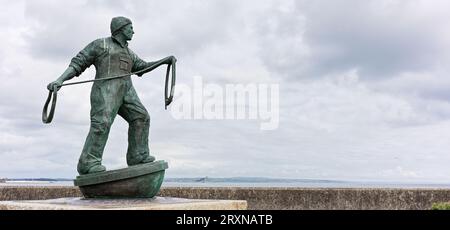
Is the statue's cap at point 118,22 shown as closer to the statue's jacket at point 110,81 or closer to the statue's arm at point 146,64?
the statue's jacket at point 110,81

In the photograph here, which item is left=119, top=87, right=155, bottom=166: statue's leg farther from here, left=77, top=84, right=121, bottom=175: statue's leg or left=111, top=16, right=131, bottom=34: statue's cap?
left=111, top=16, right=131, bottom=34: statue's cap

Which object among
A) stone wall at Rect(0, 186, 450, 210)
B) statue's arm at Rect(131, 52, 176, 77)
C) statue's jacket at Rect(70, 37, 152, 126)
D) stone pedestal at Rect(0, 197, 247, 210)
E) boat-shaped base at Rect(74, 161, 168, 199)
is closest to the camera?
stone pedestal at Rect(0, 197, 247, 210)

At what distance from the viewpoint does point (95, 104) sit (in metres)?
7.64

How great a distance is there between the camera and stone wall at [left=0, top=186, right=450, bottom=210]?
12016 millimetres

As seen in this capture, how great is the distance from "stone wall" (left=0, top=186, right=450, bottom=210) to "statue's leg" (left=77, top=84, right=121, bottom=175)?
183 inches

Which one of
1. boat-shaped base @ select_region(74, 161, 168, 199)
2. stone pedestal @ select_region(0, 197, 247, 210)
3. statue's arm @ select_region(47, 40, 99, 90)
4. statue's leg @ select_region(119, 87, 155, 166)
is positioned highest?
statue's arm @ select_region(47, 40, 99, 90)

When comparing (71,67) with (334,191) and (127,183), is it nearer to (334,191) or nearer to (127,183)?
(127,183)

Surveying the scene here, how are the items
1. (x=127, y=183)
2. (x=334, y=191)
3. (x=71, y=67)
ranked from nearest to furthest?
1. (x=127, y=183)
2. (x=71, y=67)
3. (x=334, y=191)

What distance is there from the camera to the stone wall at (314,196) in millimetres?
12016

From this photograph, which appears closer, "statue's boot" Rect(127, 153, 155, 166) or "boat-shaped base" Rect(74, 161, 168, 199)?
"boat-shaped base" Rect(74, 161, 168, 199)

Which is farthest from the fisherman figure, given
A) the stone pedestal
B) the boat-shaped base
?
the stone pedestal

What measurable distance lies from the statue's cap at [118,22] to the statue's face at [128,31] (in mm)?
52
